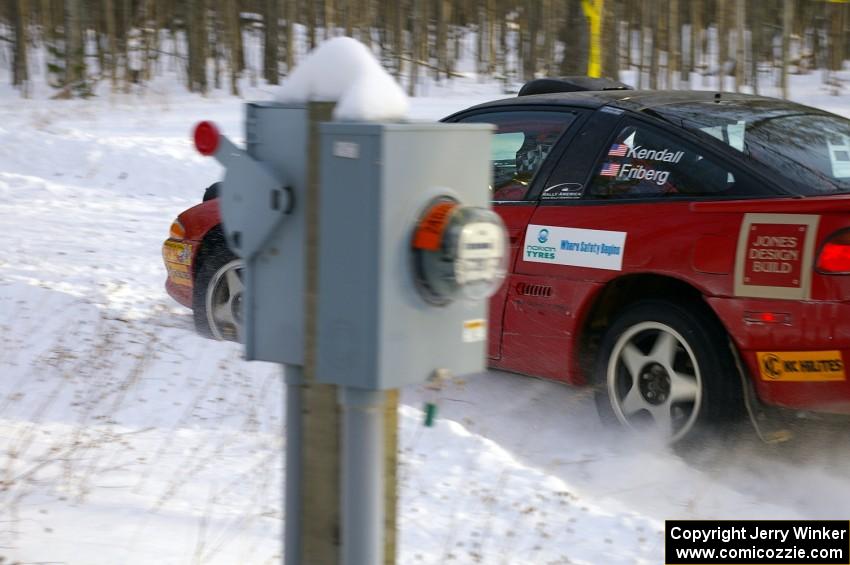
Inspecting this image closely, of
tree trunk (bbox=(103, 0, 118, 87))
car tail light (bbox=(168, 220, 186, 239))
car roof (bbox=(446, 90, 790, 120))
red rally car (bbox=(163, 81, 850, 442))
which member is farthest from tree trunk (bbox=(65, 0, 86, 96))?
car roof (bbox=(446, 90, 790, 120))

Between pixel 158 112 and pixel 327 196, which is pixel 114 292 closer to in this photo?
pixel 327 196

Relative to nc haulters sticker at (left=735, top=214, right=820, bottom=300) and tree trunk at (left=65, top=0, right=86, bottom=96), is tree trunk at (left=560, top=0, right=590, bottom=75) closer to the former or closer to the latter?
nc haulters sticker at (left=735, top=214, right=820, bottom=300)

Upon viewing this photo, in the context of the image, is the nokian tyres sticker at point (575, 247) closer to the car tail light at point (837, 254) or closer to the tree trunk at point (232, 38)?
the car tail light at point (837, 254)

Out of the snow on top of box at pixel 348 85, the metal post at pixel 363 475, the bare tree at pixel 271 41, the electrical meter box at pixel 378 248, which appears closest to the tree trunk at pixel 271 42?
the bare tree at pixel 271 41

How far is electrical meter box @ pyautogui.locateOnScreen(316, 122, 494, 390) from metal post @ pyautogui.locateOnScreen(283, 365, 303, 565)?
0.23 m

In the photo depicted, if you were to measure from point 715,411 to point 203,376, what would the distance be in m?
2.35

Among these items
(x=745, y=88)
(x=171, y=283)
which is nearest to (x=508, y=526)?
(x=171, y=283)

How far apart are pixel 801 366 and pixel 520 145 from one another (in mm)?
1982

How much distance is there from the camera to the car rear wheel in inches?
255

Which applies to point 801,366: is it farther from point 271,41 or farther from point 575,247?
point 271,41

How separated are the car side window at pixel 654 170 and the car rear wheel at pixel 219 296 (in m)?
2.27

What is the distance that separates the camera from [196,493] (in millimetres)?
A: 3924

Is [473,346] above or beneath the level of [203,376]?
above

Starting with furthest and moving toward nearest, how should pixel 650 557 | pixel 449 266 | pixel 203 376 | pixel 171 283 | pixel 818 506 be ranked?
pixel 171 283 → pixel 203 376 → pixel 818 506 → pixel 650 557 → pixel 449 266
